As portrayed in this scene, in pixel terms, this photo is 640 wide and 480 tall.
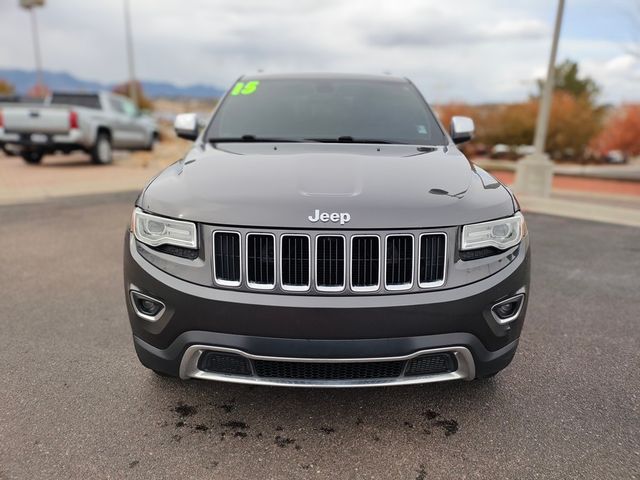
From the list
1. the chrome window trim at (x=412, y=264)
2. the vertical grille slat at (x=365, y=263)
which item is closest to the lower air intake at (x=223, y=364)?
the vertical grille slat at (x=365, y=263)

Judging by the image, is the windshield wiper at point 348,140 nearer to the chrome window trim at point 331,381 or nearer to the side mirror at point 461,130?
the side mirror at point 461,130

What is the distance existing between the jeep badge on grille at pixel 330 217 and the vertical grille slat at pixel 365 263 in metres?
0.09

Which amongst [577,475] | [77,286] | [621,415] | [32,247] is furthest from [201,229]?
[32,247]

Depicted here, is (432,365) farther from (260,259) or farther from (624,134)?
(624,134)

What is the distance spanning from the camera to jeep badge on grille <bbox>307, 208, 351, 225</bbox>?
7.14ft

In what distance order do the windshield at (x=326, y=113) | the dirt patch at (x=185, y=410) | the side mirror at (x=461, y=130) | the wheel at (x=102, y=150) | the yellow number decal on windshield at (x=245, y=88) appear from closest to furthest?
the dirt patch at (x=185, y=410) → the windshield at (x=326, y=113) → the side mirror at (x=461, y=130) → the yellow number decal on windshield at (x=245, y=88) → the wheel at (x=102, y=150)

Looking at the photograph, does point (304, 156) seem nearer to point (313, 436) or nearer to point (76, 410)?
point (313, 436)

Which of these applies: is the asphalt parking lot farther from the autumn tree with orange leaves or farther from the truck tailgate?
the autumn tree with orange leaves

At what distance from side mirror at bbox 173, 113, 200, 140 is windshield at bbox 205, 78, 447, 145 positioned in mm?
228

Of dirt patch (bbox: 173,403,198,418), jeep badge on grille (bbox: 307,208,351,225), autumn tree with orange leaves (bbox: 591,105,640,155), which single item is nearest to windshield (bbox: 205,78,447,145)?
jeep badge on grille (bbox: 307,208,351,225)

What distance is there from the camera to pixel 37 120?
493 inches

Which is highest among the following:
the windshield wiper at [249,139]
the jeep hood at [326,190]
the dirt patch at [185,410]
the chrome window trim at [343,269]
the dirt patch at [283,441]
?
the windshield wiper at [249,139]

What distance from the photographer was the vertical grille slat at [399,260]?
7.21 ft

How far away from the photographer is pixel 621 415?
8.56ft
